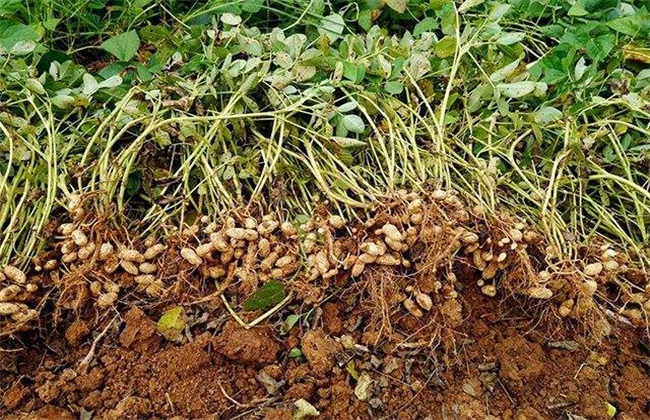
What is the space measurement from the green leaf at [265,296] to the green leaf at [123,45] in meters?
0.63

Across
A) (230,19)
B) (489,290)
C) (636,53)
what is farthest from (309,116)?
(636,53)

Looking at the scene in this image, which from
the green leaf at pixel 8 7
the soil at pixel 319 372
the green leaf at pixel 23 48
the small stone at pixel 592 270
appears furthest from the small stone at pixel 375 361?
the green leaf at pixel 8 7

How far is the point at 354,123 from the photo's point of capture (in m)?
1.34

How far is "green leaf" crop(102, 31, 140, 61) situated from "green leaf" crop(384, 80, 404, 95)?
1.74 feet

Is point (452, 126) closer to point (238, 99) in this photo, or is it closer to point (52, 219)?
point (238, 99)

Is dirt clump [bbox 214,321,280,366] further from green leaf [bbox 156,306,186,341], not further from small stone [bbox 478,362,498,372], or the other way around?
small stone [bbox 478,362,498,372]

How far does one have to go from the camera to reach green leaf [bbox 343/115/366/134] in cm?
133

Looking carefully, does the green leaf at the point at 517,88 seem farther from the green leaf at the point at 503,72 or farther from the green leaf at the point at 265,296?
the green leaf at the point at 265,296

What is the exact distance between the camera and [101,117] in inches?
54.1

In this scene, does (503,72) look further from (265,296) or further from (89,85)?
(89,85)

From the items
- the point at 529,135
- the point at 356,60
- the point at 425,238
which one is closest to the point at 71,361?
the point at 425,238

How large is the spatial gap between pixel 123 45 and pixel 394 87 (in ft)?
1.87

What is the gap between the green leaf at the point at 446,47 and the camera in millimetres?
1496

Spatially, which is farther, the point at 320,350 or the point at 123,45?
the point at 123,45
